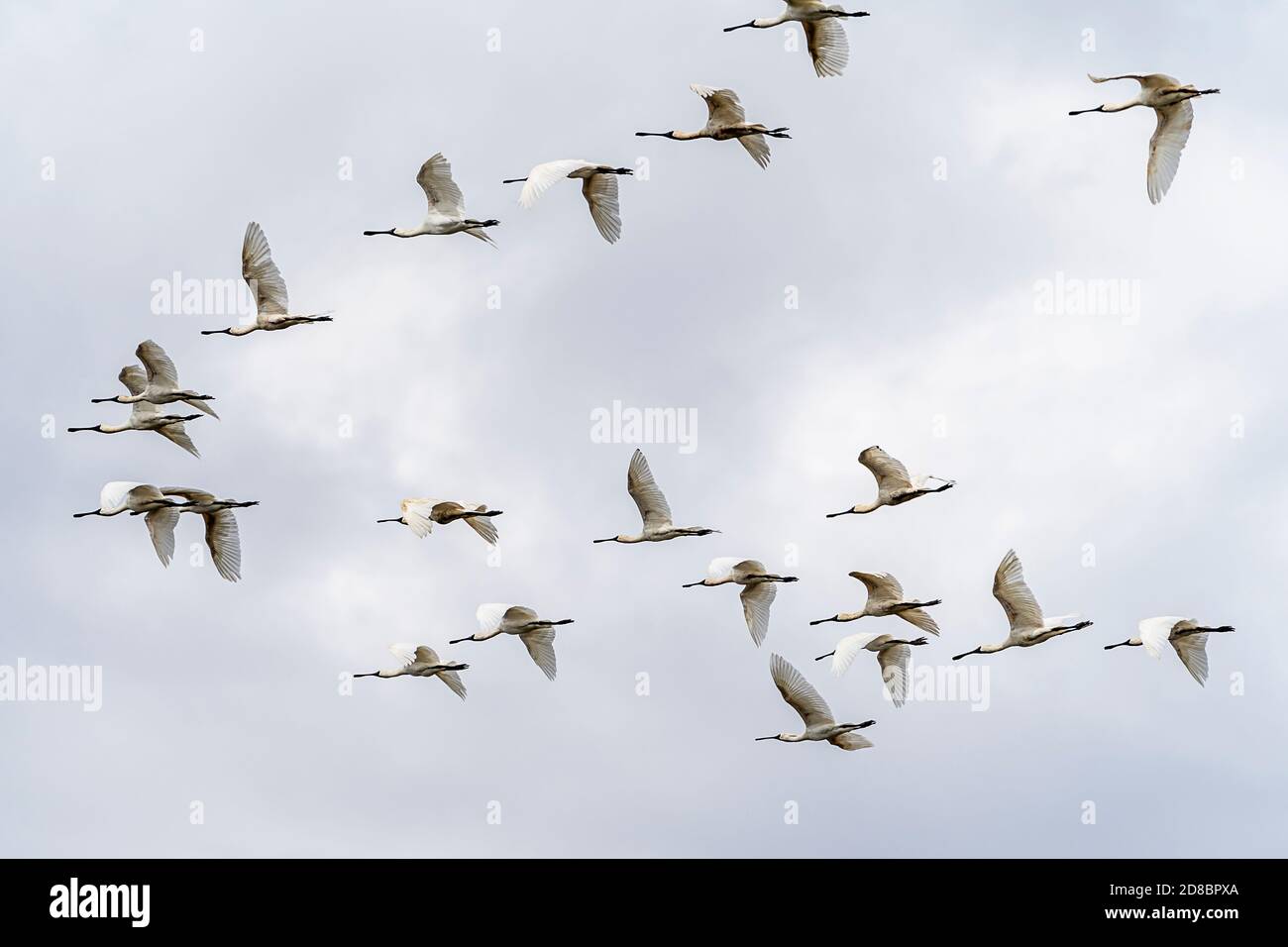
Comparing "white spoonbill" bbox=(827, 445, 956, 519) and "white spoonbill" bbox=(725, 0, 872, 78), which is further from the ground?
"white spoonbill" bbox=(725, 0, 872, 78)

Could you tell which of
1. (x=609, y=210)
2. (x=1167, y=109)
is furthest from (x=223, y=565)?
(x=1167, y=109)

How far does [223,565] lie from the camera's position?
6116 centimetres

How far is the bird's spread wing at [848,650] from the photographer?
185 ft

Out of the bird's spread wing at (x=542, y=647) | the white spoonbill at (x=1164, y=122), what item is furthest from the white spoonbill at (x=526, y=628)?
the white spoonbill at (x=1164, y=122)

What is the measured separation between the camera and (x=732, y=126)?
5728 cm

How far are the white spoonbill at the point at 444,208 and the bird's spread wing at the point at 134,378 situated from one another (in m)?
8.85

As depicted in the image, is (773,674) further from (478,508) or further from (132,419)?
(132,419)

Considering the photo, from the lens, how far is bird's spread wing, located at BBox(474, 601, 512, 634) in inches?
2350

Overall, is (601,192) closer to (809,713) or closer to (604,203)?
(604,203)

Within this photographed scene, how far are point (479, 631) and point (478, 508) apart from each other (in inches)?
182

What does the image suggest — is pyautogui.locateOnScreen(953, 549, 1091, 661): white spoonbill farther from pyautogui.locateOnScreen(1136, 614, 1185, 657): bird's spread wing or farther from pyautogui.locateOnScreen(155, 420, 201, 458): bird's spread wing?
pyautogui.locateOnScreen(155, 420, 201, 458): bird's spread wing

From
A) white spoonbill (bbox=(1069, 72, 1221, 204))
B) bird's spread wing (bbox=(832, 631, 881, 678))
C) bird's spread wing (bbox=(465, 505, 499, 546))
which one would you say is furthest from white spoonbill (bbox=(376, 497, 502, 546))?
white spoonbill (bbox=(1069, 72, 1221, 204))

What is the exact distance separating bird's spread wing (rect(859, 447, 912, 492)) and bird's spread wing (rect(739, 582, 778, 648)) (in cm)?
377
